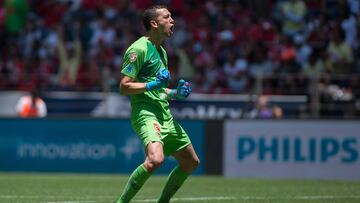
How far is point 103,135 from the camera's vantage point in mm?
20312

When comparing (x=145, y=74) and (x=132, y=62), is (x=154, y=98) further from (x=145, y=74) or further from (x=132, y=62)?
(x=132, y=62)

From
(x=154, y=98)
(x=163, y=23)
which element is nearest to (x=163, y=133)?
(x=154, y=98)

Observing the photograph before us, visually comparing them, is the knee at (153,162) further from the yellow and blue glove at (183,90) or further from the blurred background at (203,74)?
the blurred background at (203,74)

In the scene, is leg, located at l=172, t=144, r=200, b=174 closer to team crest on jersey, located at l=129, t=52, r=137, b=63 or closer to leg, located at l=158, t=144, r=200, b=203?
leg, located at l=158, t=144, r=200, b=203

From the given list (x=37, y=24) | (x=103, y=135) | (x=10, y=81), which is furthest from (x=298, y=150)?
(x=37, y=24)

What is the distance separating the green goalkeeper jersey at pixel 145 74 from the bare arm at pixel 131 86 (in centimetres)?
6

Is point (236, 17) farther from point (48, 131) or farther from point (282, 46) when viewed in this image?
point (48, 131)

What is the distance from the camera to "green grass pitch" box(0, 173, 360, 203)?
12344 mm

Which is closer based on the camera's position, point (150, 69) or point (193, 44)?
point (150, 69)

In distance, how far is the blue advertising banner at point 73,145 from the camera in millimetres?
20156

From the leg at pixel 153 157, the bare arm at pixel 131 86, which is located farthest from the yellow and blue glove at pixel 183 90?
the leg at pixel 153 157

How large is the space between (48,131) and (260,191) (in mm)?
7670

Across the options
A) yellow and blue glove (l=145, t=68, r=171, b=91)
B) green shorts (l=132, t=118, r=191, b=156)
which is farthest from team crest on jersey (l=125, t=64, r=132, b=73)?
green shorts (l=132, t=118, r=191, b=156)

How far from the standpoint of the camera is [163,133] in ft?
34.1
